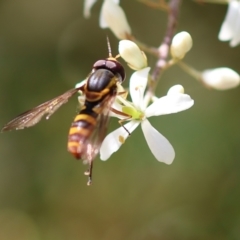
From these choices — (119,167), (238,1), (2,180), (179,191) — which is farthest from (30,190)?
(238,1)

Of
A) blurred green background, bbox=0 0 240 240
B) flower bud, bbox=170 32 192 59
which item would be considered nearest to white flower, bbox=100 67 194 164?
flower bud, bbox=170 32 192 59

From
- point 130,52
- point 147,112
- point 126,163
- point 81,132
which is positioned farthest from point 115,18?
point 126,163

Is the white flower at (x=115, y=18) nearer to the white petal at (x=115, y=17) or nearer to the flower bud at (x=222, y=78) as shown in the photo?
the white petal at (x=115, y=17)

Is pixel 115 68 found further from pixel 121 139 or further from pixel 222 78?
pixel 222 78

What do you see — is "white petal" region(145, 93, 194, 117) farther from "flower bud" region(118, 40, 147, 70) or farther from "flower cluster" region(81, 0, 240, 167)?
"flower bud" region(118, 40, 147, 70)

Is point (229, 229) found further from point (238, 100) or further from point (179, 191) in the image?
point (238, 100)
